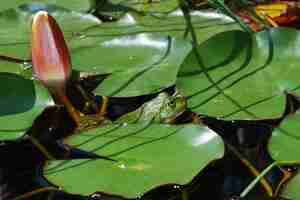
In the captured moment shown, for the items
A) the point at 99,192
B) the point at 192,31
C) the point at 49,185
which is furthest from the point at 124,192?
the point at 192,31

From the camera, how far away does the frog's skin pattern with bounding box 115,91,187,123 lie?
4.28 ft

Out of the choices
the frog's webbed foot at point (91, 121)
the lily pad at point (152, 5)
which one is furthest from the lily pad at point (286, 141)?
the lily pad at point (152, 5)

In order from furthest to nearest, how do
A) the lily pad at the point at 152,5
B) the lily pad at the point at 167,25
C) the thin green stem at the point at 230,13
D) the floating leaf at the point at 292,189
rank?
the lily pad at the point at 152,5 < the lily pad at the point at 167,25 < the thin green stem at the point at 230,13 < the floating leaf at the point at 292,189

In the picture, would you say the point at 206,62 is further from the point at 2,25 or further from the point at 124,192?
the point at 2,25

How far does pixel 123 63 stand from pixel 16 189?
0.38m

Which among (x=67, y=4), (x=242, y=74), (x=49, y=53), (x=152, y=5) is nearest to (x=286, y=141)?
(x=242, y=74)

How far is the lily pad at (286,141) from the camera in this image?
3.73 feet

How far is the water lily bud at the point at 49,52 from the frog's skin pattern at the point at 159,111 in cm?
14

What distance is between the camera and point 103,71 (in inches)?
56.1

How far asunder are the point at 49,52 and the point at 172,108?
0.26 meters

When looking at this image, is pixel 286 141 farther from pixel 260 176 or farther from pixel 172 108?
pixel 172 108

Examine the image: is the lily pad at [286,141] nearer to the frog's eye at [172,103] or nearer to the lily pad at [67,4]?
the frog's eye at [172,103]

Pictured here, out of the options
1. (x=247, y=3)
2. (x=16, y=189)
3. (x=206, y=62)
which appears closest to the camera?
(x=16, y=189)

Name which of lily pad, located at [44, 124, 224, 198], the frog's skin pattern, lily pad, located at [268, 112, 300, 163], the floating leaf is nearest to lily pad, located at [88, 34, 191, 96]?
the frog's skin pattern
